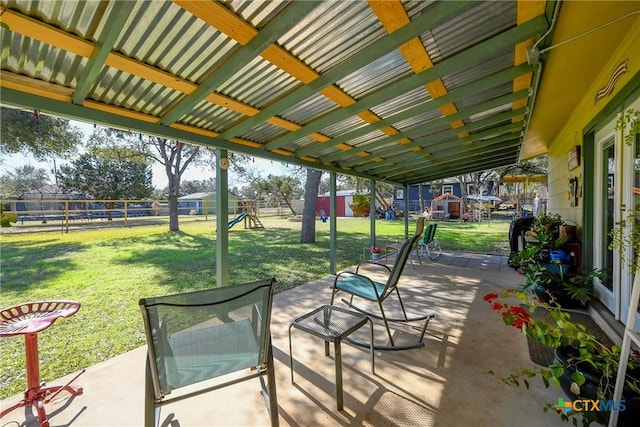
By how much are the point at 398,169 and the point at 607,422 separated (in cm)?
548

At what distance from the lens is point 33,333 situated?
1640 millimetres

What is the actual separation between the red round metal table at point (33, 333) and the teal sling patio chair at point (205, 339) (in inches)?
35.6

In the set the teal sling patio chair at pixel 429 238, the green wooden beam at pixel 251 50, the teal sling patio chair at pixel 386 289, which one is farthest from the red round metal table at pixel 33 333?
the teal sling patio chair at pixel 429 238

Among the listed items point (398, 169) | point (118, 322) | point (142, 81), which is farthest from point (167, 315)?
point (398, 169)

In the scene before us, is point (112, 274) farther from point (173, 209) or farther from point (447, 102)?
point (173, 209)

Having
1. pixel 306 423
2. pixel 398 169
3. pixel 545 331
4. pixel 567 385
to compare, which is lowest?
pixel 306 423

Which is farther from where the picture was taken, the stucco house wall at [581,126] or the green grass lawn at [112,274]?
the green grass lawn at [112,274]

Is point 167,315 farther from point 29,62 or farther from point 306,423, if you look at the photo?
point 29,62

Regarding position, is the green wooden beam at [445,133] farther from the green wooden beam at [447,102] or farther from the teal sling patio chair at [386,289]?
the teal sling patio chair at [386,289]

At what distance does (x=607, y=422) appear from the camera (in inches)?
54.7

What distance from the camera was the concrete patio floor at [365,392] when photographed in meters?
1.71

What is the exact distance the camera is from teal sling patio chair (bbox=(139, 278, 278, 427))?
1331mm

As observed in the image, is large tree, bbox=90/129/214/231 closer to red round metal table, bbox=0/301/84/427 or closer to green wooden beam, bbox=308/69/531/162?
green wooden beam, bbox=308/69/531/162

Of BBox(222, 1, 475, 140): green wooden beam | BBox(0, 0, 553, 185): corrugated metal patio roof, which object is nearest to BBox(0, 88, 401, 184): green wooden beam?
BBox(0, 0, 553, 185): corrugated metal patio roof
